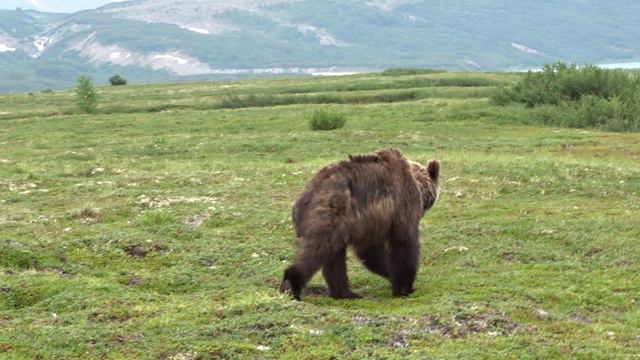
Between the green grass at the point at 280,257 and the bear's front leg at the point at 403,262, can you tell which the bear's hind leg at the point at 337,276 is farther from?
the bear's front leg at the point at 403,262

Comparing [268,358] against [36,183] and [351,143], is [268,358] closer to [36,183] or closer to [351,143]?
[36,183]

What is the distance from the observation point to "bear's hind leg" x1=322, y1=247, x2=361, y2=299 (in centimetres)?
1195

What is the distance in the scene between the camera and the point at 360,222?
1186 cm

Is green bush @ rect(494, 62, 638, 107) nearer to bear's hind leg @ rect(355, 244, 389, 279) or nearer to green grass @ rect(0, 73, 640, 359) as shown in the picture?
green grass @ rect(0, 73, 640, 359)

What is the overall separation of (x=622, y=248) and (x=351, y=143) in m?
17.9

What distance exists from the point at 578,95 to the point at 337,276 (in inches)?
1540

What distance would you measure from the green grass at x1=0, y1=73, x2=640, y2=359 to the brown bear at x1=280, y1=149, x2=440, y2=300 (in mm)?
448

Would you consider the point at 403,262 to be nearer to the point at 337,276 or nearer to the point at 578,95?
the point at 337,276

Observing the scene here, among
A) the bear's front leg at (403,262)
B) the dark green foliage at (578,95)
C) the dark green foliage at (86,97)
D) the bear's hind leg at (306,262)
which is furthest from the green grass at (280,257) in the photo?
the dark green foliage at (86,97)

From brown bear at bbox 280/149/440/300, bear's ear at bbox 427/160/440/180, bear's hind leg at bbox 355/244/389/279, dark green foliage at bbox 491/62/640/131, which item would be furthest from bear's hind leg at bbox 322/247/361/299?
dark green foliage at bbox 491/62/640/131

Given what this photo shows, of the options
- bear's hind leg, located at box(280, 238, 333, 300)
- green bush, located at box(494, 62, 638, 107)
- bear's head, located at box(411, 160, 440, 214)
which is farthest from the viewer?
green bush, located at box(494, 62, 638, 107)

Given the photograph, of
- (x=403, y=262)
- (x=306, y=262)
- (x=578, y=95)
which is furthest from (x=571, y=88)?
(x=306, y=262)

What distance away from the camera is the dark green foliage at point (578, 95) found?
1660 inches

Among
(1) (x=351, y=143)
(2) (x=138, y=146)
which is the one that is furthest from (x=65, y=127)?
(1) (x=351, y=143)
